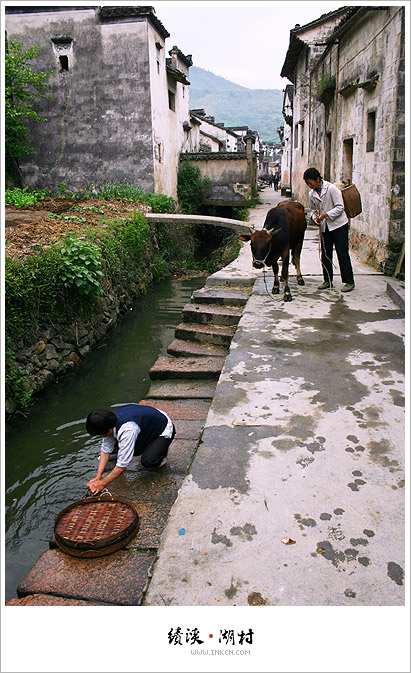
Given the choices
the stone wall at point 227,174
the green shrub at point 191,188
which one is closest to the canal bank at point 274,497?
the green shrub at point 191,188

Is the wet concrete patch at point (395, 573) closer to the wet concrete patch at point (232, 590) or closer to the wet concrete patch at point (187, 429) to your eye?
the wet concrete patch at point (232, 590)

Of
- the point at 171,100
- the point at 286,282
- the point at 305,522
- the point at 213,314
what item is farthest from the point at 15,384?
the point at 171,100

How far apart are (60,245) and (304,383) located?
5685 millimetres

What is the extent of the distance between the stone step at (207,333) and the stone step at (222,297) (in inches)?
20.8

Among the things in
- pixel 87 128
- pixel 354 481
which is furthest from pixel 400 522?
pixel 87 128

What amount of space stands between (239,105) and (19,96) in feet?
521

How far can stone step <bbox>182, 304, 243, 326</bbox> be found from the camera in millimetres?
6973

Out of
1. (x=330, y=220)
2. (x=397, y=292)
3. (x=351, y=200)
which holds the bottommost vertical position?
(x=397, y=292)

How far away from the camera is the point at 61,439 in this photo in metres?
6.17

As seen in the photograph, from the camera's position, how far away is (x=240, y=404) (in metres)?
4.07

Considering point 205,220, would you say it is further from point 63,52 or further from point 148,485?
point 148,485

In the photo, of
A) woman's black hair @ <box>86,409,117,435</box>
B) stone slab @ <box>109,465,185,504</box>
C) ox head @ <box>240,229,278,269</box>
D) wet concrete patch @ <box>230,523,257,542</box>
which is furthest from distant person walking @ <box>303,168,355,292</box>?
wet concrete patch @ <box>230,523,257,542</box>

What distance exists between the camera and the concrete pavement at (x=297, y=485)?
93.3 inches

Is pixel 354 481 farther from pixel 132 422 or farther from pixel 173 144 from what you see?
pixel 173 144
